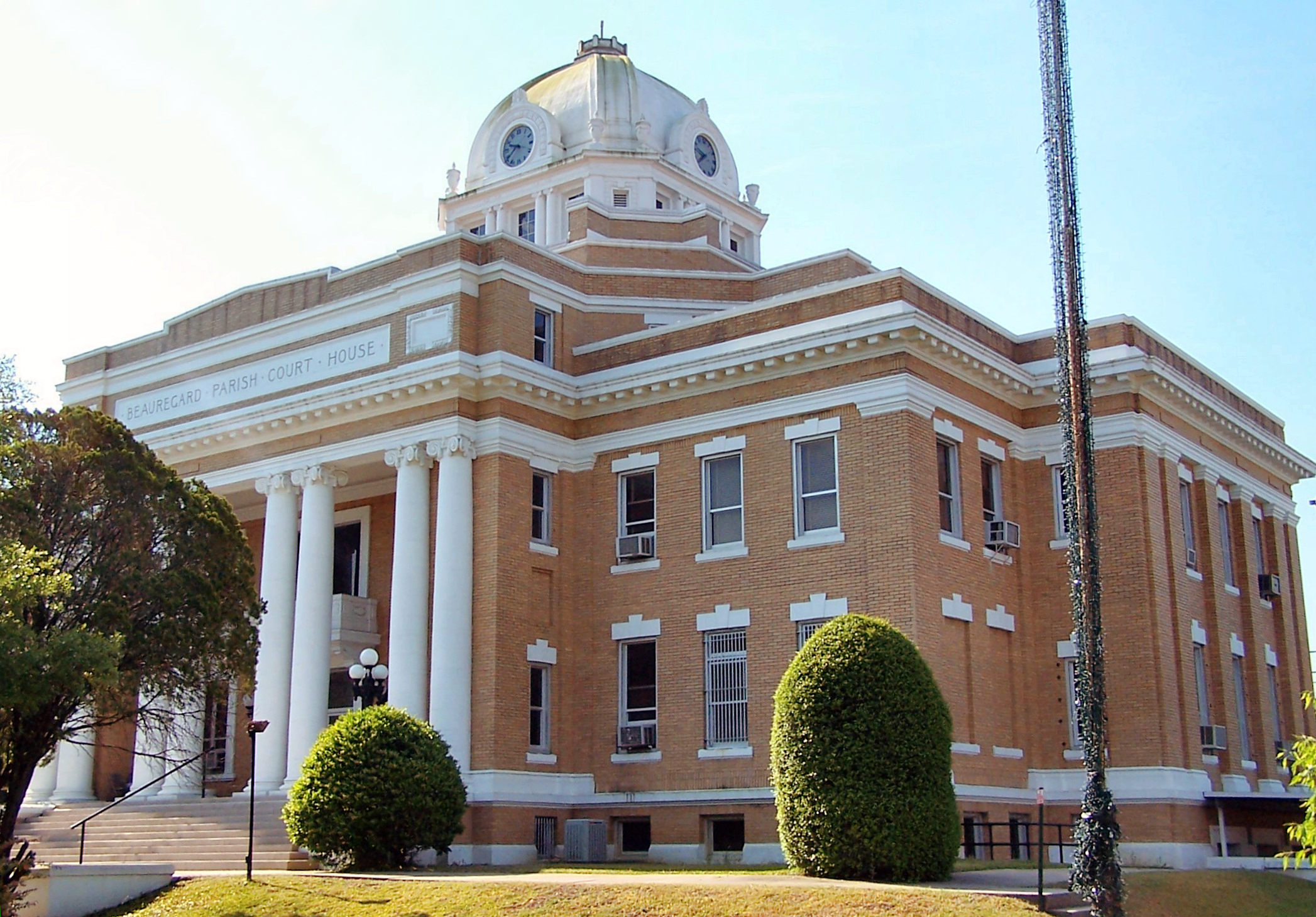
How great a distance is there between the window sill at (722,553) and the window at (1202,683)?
952 cm

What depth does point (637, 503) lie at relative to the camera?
106 ft

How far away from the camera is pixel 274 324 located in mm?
34344

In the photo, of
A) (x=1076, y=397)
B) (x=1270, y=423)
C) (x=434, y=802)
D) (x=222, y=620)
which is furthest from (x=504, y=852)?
(x=1270, y=423)

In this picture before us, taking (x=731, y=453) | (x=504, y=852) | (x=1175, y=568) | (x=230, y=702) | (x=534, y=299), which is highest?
(x=534, y=299)

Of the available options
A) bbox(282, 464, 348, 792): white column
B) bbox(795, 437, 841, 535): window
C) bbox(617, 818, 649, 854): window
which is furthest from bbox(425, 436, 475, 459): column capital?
bbox(617, 818, 649, 854): window

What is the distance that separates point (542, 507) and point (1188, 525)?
1391 cm

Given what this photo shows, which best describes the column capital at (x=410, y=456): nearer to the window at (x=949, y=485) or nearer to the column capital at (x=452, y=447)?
the column capital at (x=452, y=447)

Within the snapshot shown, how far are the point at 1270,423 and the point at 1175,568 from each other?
8.97 metres

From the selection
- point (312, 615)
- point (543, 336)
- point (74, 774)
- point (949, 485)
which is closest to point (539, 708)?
point (312, 615)

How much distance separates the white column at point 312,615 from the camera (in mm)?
30812

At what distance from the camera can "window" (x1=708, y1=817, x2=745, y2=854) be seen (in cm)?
2906

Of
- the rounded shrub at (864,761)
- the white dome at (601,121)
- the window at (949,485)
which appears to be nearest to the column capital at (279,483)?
the window at (949,485)

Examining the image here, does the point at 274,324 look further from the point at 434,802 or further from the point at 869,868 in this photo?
the point at 869,868

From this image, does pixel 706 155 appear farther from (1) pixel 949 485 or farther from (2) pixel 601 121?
(1) pixel 949 485
